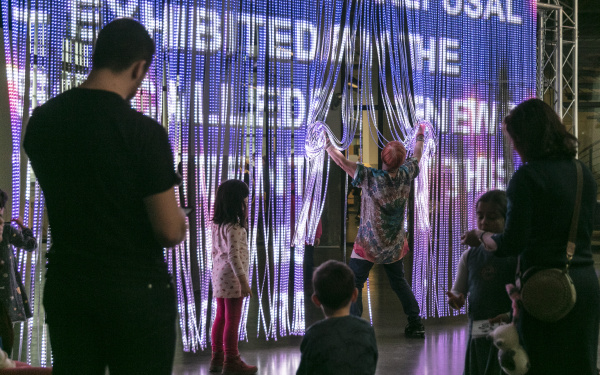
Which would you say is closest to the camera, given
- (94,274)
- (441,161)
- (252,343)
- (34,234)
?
(94,274)

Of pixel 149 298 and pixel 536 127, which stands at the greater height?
pixel 536 127

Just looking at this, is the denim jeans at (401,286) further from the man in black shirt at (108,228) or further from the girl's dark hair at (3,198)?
the man in black shirt at (108,228)

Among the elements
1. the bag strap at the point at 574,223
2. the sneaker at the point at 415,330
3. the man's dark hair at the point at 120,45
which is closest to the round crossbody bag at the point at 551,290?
the bag strap at the point at 574,223

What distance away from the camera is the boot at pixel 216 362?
3816 mm

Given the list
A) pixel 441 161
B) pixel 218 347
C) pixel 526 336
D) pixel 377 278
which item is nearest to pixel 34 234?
pixel 218 347

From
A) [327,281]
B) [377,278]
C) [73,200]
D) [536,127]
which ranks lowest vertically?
[377,278]

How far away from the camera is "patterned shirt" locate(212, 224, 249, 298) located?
3.70 meters

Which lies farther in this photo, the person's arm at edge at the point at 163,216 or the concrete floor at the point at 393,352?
the concrete floor at the point at 393,352

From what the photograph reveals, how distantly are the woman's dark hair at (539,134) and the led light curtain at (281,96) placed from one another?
7.66 ft

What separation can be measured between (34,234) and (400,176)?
2.48m

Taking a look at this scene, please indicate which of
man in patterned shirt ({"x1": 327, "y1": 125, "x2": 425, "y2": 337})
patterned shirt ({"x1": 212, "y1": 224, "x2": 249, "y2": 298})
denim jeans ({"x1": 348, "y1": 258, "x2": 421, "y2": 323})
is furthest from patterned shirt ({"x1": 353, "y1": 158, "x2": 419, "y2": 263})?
patterned shirt ({"x1": 212, "y1": 224, "x2": 249, "y2": 298})

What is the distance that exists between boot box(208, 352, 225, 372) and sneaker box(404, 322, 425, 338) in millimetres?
1616

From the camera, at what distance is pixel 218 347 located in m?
3.86

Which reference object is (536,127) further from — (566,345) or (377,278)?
(377,278)
